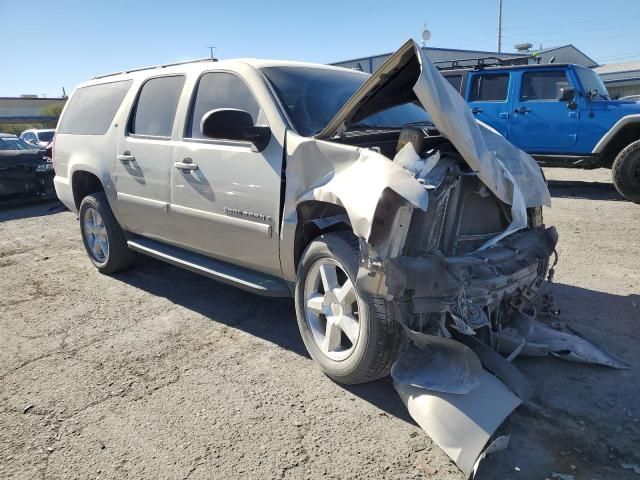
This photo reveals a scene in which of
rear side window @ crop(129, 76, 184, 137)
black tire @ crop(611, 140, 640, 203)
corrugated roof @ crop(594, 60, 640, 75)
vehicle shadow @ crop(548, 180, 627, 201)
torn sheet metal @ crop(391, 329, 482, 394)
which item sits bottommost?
vehicle shadow @ crop(548, 180, 627, 201)

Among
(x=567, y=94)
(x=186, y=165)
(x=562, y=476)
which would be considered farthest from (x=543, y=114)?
(x=562, y=476)

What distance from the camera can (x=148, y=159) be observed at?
13.7 ft

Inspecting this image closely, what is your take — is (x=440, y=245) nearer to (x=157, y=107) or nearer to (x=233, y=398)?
(x=233, y=398)

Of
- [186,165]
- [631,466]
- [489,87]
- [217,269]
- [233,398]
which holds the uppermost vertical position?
[489,87]

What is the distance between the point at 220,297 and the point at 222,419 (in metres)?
1.88

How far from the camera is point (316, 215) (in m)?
3.05

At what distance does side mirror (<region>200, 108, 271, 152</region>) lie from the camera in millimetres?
3033

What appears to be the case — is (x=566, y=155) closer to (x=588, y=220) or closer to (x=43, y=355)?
(x=588, y=220)

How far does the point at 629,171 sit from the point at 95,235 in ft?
A: 25.4

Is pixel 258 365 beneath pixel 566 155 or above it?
beneath

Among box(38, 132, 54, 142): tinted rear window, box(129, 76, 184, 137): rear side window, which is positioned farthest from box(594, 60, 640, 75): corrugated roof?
box(129, 76, 184, 137): rear side window

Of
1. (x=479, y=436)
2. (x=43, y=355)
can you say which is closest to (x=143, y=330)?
(x=43, y=355)

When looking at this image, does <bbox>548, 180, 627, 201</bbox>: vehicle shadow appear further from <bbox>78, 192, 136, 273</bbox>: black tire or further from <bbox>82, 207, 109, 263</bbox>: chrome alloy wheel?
<bbox>82, 207, 109, 263</bbox>: chrome alloy wheel

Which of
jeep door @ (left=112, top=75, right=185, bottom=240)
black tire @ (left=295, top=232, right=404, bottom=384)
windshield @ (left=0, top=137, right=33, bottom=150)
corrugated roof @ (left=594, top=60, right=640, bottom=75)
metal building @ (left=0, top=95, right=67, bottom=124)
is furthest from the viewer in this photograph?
metal building @ (left=0, top=95, right=67, bottom=124)
